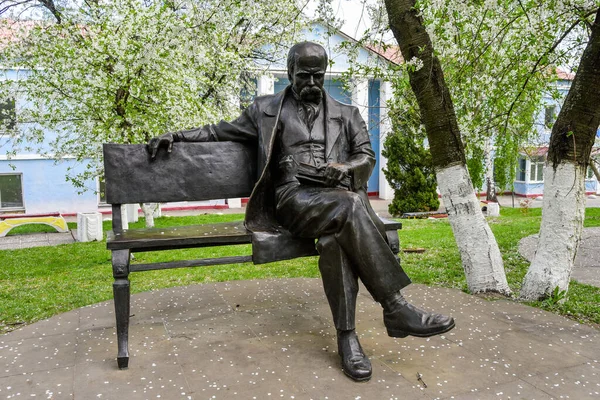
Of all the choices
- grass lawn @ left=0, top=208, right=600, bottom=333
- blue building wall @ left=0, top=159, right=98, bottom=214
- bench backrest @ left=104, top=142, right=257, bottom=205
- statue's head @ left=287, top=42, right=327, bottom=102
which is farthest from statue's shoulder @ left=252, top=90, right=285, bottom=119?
blue building wall @ left=0, top=159, right=98, bottom=214

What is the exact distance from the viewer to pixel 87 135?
8.97m

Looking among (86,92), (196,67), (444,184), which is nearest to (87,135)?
(86,92)

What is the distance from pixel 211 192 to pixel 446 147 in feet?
6.70

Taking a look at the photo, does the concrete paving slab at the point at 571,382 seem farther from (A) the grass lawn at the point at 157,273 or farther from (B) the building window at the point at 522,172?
(B) the building window at the point at 522,172

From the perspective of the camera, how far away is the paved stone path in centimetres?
638

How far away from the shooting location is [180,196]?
4.20 metres

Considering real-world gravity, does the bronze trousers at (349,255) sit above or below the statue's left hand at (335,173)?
below

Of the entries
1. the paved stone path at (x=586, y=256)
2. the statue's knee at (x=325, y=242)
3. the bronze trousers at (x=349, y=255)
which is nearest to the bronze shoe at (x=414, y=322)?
the bronze trousers at (x=349, y=255)

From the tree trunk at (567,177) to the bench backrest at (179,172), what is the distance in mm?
2455

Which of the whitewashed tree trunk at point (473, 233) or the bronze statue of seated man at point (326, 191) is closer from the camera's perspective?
the bronze statue of seated man at point (326, 191)

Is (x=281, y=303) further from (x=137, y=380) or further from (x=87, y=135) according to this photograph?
(x=87, y=135)

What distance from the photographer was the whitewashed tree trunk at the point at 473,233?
4.74 m

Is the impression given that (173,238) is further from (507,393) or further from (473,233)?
(473,233)

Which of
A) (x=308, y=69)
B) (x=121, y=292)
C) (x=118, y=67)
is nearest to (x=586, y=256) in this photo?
(x=308, y=69)
